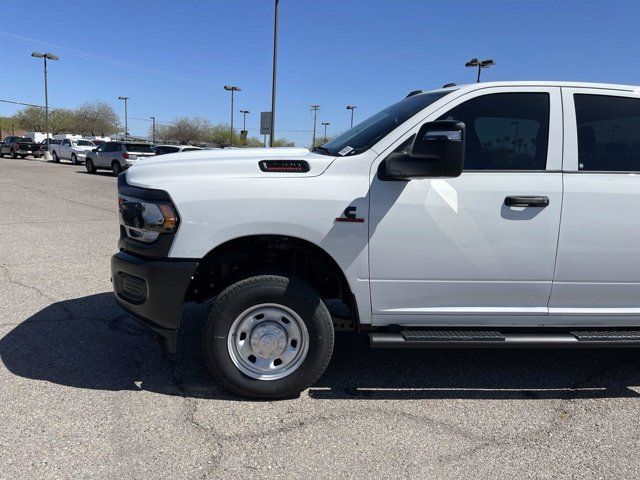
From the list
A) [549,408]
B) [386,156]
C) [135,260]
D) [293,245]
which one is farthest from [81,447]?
[549,408]

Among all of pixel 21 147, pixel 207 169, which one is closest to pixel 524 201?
pixel 207 169

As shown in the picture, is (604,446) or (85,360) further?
(85,360)

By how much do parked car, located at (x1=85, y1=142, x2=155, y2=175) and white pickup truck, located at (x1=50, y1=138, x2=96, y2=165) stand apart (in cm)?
783

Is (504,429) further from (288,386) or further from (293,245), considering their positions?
(293,245)

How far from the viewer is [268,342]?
3.28 meters

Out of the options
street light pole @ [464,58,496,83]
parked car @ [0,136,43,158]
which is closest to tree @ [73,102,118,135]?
parked car @ [0,136,43,158]

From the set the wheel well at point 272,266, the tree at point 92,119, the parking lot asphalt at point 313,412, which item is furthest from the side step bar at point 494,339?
the tree at point 92,119

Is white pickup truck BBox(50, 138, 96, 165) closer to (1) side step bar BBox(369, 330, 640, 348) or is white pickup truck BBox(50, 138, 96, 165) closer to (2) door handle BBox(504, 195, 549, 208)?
(1) side step bar BBox(369, 330, 640, 348)

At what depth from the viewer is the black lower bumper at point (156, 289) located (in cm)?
309

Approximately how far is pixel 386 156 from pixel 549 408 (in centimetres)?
197

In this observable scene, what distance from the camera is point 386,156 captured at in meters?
3.16

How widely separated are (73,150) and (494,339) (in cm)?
3639

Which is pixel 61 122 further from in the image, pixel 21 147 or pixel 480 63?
pixel 480 63

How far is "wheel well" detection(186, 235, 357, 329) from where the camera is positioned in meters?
3.29
